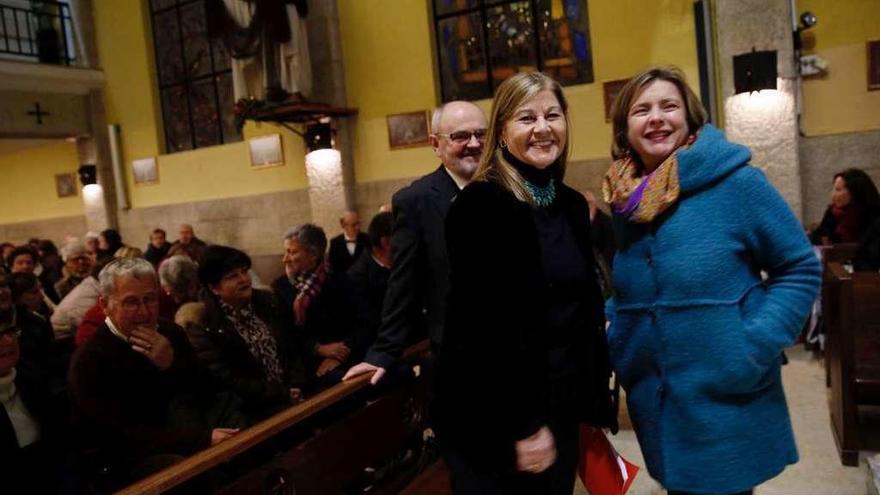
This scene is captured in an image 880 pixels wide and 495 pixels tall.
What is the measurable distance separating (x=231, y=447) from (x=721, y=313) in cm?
139

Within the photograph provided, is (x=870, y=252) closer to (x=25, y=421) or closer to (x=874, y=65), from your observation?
(x=874, y=65)

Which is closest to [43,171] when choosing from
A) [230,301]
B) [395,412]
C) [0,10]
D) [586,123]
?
[0,10]

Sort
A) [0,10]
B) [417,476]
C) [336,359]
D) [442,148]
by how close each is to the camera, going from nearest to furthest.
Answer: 1. [442,148]
2. [417,476]
3. [336,359]
4. [0,10]

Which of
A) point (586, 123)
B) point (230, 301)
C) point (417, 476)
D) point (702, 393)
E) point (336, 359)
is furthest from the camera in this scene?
point (586, 123)

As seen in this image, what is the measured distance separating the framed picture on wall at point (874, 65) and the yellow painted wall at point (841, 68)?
0.14ft

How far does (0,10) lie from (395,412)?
37.7 ft

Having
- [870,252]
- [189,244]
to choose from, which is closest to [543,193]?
[870,252]

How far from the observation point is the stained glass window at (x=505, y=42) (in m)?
7.64

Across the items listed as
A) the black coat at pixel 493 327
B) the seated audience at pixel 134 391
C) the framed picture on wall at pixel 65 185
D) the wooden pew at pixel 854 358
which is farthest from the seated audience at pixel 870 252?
the framed picture on wall at pixel 65 185

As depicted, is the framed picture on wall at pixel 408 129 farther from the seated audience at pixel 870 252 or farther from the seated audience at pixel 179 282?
the seated audience at pixel 870 252

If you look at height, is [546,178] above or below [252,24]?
below

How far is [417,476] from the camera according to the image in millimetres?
2887

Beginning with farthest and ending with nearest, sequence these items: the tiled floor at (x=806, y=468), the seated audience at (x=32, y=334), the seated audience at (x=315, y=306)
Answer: the seated audience at (x=315, y=306) → the seated audience at (x=32, y=334) → the tiled floor at (x=806, y=468)

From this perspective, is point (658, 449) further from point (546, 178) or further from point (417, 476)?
point (417, 476)
